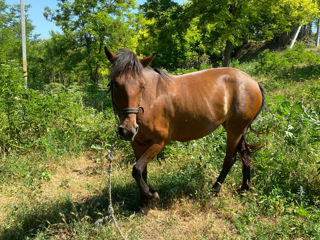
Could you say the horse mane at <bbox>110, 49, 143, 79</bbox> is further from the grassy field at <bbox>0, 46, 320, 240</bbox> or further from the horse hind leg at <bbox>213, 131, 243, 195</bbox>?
the horse hind leg at <bbox>213, 131, 243, 195</bbox>

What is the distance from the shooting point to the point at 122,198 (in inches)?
149

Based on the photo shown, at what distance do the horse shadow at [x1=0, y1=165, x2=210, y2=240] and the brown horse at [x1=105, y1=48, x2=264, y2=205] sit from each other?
325 millimetres

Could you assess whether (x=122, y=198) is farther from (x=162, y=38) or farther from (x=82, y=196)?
(x=162, y=38)

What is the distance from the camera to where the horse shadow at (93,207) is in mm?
3100

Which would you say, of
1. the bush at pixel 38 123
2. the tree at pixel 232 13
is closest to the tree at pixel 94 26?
the tree at pixel 232 13

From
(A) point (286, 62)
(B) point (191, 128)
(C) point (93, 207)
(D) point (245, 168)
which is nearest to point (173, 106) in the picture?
(B) point (191, 128)

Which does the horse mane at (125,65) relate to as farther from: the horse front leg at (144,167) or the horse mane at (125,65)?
the horse front leg at (144,167)

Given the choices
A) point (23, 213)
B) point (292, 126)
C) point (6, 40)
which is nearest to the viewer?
point (23, 213)

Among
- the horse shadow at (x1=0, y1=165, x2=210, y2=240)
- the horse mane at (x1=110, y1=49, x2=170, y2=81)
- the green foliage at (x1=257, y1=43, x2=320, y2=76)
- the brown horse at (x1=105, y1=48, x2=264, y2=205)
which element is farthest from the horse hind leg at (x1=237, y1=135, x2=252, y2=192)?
Result: the green foliage at (x1=257, y1=43, x2=320, y2=76)

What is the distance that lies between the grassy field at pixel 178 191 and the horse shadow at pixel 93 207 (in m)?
0.01

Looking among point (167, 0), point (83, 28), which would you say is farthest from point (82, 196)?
point (167, 0)

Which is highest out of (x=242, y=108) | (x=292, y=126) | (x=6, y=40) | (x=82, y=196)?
(x=6, y=40)

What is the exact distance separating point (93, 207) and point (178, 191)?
4.29ft

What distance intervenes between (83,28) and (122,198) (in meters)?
10.8
